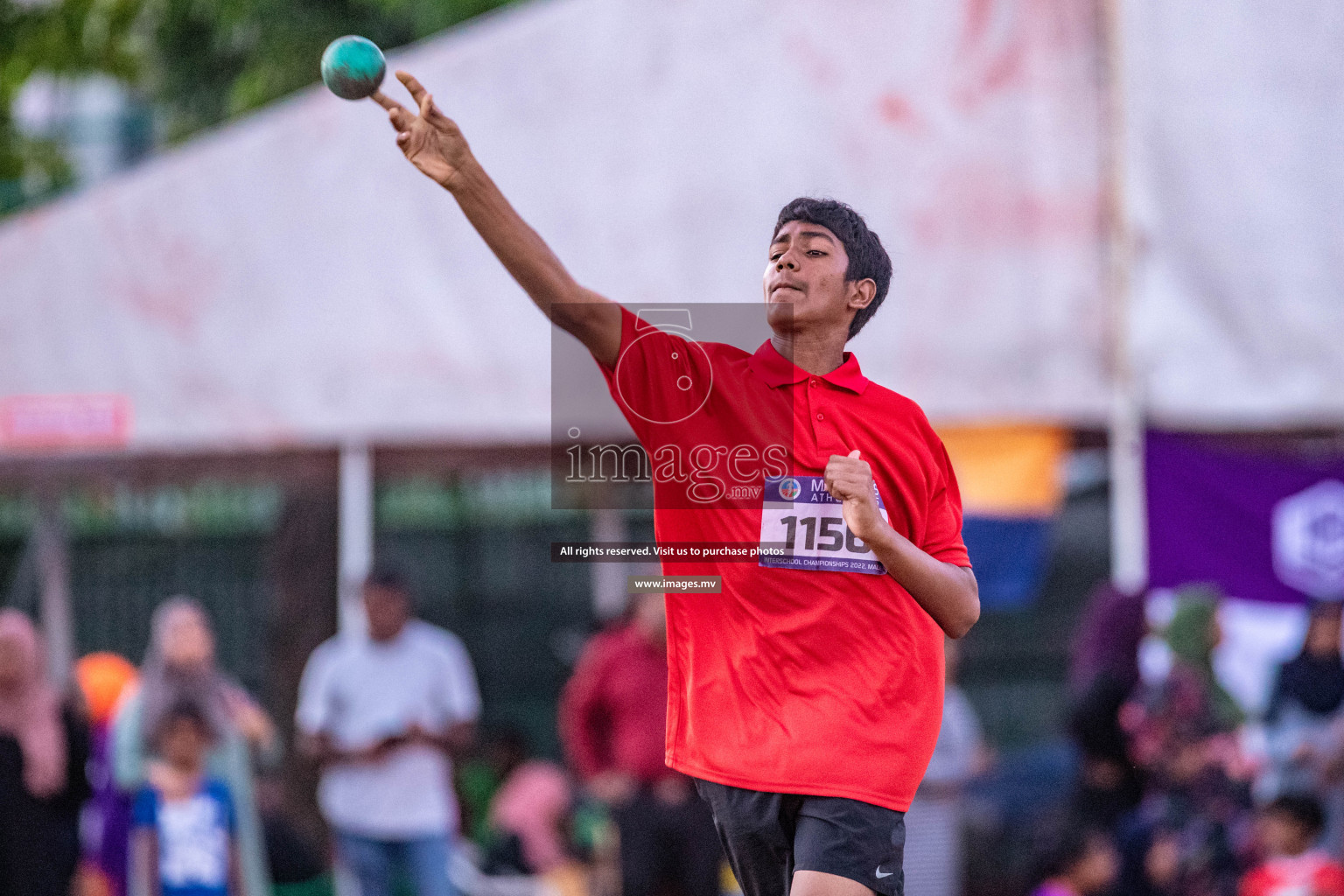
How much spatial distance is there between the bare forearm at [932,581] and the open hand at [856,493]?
25mm

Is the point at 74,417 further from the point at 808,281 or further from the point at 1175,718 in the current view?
the point at 808,281

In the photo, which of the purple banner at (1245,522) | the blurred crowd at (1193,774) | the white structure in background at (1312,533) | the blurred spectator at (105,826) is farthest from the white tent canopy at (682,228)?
the blurred spectator at (105,826)

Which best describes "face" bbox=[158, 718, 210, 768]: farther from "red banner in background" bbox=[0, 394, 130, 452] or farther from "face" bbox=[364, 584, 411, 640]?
"red banner in background" bbox=[0, 394, 130, 452]

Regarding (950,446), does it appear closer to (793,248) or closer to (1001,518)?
(1001,518)

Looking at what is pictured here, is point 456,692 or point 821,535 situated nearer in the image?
point 821,535

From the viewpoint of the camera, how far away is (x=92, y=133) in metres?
16.4

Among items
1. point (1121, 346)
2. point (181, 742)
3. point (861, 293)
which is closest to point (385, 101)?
point (861, 293)

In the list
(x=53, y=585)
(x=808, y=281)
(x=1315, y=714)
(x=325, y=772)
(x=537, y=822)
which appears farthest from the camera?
(x=53, y=585)

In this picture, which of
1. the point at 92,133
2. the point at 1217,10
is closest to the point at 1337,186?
the point at 1217,10

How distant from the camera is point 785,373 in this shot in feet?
10.2

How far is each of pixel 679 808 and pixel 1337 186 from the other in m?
4.12

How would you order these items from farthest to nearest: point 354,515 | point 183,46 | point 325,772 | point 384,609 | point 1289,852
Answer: point 183,46, point 354,515, point 325,772, point 384,609, point 1289,852

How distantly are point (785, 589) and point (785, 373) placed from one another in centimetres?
41

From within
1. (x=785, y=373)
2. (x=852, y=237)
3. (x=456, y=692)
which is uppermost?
(x=852, y=237)
